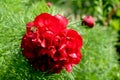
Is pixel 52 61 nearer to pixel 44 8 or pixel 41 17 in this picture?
pixel 41 17

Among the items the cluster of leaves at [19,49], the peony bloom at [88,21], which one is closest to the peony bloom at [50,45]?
the cluster of leaves at [19,49]

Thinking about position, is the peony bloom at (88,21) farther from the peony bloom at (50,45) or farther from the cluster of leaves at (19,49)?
A: the peony bloom at (50,45)

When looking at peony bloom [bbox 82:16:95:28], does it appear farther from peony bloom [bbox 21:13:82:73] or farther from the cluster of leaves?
peony bloom [bbox 21:13:82:73]

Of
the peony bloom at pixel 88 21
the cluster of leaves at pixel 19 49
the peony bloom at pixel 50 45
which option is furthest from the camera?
the peony bloom at pixel 88 21

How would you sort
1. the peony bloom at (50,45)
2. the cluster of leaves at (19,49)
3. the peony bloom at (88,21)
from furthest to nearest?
1. the peony bloom at (88,21)
2. the cluster of leaves at (19,49)
3. the peony bloom at (50,45)

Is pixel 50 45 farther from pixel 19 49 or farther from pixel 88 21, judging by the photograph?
pixel 88 21

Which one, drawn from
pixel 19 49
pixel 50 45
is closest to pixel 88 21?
pixel 19 49

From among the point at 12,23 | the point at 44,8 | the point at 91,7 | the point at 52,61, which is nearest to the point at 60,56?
the point at 52,61

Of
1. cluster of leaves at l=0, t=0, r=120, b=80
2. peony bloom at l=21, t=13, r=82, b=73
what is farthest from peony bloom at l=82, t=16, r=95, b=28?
peony bloom at l=21, t=13, r=82, b=73
